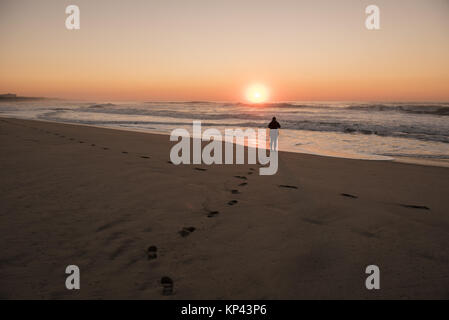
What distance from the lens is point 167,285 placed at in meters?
2.70

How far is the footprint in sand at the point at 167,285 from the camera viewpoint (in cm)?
261

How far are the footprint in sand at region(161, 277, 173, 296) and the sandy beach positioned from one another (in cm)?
4

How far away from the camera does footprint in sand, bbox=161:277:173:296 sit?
2611 mm

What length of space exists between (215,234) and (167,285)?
1.15m

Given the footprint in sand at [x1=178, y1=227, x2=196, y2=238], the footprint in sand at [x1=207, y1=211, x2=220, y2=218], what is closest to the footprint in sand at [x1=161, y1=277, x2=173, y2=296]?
the footprint in sand at [x1=178, y1=227, x2=196, y2=238]

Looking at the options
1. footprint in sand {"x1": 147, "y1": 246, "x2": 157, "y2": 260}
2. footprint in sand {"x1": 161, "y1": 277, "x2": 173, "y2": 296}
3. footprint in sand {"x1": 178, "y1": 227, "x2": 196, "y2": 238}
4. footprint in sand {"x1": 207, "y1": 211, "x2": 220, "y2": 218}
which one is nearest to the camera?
footprint in sand {"x1": 161, "y1": 277, "x2": 173, "y2": 296}

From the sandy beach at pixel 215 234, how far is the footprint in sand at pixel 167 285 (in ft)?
0.15

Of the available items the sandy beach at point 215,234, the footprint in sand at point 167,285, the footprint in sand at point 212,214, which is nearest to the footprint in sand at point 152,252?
the sandy beach at point 215,234

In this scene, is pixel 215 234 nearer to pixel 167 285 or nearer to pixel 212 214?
pixel 212 214

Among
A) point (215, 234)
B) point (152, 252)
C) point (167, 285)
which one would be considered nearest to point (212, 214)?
point (215, 234)

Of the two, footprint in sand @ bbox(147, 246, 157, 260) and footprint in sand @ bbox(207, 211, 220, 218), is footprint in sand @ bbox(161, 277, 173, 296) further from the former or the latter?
footprint in sand @ bbox(207, 211, 220, 218)

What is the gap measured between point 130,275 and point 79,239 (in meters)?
1.07
